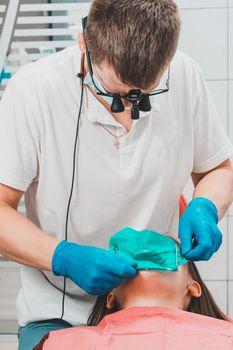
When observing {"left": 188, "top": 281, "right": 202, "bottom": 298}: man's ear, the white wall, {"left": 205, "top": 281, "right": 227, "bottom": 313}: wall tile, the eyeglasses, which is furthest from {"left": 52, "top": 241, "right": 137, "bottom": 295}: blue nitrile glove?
{"left": 205, "top": 281, "right": 227, "bottom": 313}: wall tile

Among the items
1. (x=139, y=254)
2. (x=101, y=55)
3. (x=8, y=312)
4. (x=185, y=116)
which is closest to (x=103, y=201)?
(x=139, y=254)

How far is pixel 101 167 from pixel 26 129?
0.25 meters

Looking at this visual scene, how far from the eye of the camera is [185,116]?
1939 mm

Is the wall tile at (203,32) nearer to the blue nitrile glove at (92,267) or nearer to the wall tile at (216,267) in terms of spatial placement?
the wall tile at (216,267)

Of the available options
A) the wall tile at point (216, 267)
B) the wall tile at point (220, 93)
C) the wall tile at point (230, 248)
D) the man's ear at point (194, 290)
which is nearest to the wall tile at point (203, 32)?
the wall tile at point (220, 93)

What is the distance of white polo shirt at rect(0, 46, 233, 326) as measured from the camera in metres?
1.81

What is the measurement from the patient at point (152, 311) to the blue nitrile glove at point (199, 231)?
1.5 inches

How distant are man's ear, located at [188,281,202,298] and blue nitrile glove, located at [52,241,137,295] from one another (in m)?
0.23

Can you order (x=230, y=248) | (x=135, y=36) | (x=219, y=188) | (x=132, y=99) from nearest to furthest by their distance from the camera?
(x=135, y=36)
(x=132, y=99)
(x=219, y=188)
(x=230, y=248)

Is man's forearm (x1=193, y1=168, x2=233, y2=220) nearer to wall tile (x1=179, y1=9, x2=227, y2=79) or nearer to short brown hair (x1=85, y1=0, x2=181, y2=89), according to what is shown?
short brown hair (x1=85, y1=0, x2=181, y2=89)

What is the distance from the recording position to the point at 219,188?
78.4 inches

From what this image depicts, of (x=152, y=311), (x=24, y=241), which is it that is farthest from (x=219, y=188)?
(x=24, y=241)

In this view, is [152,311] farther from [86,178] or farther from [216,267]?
[216,267]

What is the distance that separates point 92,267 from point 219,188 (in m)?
0.57
